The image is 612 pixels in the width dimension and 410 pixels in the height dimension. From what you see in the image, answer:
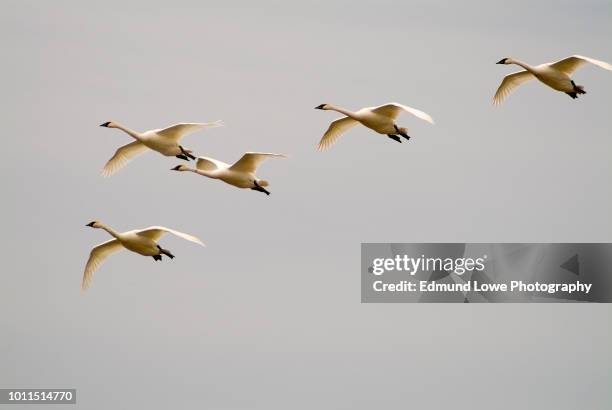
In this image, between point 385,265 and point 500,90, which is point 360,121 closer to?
point 500,90

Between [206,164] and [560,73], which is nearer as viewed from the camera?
[560,73]

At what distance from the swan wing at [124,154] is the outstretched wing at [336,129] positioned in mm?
5664

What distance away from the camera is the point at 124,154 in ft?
159

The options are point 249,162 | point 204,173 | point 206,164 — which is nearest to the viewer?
point 249,162

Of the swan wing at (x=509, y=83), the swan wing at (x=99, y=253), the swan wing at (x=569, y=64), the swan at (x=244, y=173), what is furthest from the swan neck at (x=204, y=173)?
the swan wing at (x=569, y=64)

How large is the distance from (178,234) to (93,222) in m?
10.4

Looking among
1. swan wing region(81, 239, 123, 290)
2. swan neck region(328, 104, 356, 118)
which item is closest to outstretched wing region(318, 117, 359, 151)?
swan neck region(328, 104, 356, 118)

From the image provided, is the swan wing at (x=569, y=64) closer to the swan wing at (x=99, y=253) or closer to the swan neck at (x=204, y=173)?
the swan neck at (x=204, y=173)

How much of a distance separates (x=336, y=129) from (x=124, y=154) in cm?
654

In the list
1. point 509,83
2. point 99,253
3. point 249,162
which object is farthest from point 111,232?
point 509,83

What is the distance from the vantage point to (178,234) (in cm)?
3875

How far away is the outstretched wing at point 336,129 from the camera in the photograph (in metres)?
47.2

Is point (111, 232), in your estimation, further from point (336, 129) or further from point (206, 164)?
point (336, 129)

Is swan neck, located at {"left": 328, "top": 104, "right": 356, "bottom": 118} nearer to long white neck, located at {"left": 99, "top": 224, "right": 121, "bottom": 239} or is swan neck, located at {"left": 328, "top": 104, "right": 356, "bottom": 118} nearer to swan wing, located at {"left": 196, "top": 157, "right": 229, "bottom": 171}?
swan wing, located at {"left": 196, "top": 157, "right": 229, "bottom": 171}
